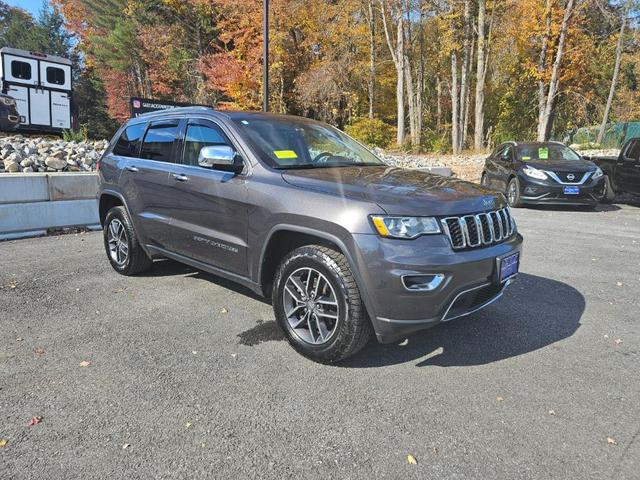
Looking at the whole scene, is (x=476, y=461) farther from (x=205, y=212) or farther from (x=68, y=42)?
(x=68, y=42)

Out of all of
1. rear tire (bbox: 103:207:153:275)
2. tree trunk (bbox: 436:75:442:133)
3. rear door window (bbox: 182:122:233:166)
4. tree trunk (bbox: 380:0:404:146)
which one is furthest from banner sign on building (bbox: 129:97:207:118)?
tree trunk (bbox: 436:75:442:133)

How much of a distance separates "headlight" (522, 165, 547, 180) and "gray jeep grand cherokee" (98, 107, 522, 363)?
7.28m

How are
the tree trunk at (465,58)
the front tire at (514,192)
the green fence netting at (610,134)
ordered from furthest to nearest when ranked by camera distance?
the green fence netting at (610,134) → the tree trunk at (465,58) → the front tire at (514,192)

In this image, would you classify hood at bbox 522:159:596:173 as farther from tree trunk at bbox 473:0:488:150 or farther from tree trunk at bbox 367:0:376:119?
tree trunk at bbox 367:0:376:119

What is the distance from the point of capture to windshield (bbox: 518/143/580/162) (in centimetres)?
1130

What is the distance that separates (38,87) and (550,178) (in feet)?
60.8

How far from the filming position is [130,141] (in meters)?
5.33

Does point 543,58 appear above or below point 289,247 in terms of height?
above

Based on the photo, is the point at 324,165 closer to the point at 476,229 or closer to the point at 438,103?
the point at 476,229

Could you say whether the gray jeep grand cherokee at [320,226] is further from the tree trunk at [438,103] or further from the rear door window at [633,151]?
the tree trunk at [438,103]

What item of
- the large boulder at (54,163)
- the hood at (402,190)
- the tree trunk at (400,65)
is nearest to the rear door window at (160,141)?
the hood at (402,190)

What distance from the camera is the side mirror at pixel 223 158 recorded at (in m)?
3.70

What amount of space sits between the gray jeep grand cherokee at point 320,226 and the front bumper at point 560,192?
7.23 meters

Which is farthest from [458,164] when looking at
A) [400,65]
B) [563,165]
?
[400,65]
